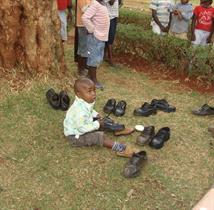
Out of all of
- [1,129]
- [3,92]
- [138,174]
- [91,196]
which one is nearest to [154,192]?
[138,174]

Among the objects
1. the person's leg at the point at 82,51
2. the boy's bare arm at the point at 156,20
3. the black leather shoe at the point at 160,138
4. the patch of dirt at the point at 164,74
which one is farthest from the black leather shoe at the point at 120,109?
the boy's bare arm at the point at 156,20

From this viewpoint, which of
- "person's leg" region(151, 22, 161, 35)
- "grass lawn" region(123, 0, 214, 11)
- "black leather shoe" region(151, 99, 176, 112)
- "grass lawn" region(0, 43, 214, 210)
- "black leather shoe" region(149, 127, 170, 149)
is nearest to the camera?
"grass lawn" region(0, 43, 214, 210)

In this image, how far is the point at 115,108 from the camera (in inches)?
261

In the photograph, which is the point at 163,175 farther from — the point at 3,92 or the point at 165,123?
the point at 3,92

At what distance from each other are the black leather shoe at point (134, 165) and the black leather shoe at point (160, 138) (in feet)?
1.43

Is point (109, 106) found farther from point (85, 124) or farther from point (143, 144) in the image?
point (85, 124)

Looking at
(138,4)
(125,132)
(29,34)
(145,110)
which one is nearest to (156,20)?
(145,110)

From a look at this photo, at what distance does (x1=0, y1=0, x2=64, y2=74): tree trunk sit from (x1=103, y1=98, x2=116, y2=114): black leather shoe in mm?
1000

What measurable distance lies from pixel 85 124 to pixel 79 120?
0.36 feet

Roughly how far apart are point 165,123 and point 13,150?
2.12 m

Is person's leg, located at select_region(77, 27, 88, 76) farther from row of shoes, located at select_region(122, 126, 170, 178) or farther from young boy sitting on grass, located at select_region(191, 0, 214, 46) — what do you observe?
row of shoes, located at select_region(122, 126, 170, 178)

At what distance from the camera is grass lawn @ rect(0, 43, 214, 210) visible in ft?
16.0

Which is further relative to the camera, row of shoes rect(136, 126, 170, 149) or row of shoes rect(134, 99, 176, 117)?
row of shoes rect(134, 99, 176, 117)

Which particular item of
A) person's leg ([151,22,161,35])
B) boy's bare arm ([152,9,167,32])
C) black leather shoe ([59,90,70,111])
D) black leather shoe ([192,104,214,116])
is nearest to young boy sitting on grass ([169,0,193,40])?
boy's bare arm ([152,9,167,32])
